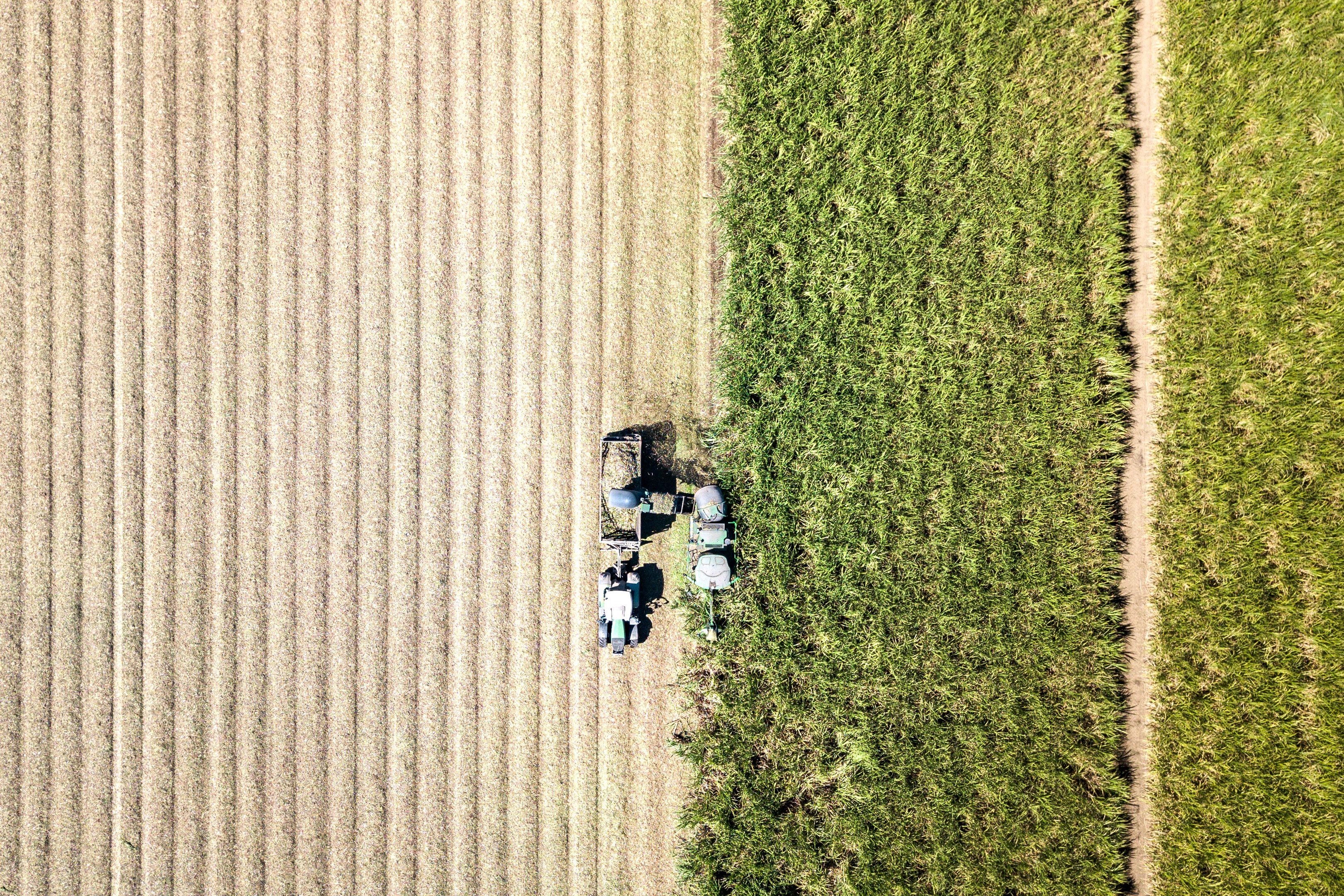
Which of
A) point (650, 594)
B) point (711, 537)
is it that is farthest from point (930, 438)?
point (650, 594)

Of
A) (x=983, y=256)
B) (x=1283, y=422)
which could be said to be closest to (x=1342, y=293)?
(x=1283, y=422)

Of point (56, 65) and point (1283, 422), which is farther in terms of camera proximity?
point (56, 65)

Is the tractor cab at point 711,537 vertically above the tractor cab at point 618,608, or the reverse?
the tractor cab at point 711,537

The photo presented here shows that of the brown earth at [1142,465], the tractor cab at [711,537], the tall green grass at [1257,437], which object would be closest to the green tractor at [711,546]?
the tractor cab at [711,537]

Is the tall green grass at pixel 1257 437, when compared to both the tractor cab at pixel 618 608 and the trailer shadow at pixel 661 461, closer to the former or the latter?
the trailer shadow at pixel 661 461

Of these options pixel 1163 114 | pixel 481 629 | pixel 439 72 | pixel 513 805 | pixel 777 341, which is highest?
pixel 439 72

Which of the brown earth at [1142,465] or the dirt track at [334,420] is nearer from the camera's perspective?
the brown earth at [1142,465]

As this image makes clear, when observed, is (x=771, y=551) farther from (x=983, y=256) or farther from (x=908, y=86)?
(x=908, y=86)
